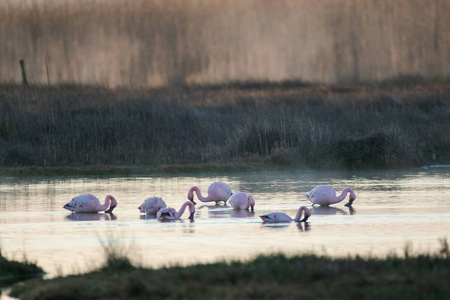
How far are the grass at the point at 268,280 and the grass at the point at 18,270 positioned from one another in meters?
0.65

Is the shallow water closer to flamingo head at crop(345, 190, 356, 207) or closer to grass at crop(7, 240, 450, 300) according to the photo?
flamingo head at crop(345, 190, 356, 207)

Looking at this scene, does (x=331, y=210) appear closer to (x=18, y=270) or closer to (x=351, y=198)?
(x=351, y=198)

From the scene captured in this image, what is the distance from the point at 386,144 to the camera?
29984 millimetres

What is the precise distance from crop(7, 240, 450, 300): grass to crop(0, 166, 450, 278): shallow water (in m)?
0.74

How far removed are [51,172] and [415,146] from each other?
14.5 m

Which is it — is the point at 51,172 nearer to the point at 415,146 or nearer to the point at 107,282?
the point at 415,146

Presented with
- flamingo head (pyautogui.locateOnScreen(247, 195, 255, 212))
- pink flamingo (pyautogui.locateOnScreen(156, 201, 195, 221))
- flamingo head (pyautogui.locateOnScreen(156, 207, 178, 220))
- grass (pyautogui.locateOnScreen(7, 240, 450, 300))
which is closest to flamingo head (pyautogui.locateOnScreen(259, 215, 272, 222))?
pink flamingo (pyautogui.locateOnScreen(156, 201, 195, 221))

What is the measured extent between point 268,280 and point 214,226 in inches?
223

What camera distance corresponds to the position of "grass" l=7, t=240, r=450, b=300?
693 cm

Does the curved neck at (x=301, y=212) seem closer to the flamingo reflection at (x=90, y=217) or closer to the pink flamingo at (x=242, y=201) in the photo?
the pink flamingo at (x=242, y=201)

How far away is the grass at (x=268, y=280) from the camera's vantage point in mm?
6926

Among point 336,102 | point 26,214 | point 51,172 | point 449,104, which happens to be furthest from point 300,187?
point 449,104

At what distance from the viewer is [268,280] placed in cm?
746

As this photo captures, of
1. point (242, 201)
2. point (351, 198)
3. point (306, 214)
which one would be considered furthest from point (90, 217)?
point (351, 198)
